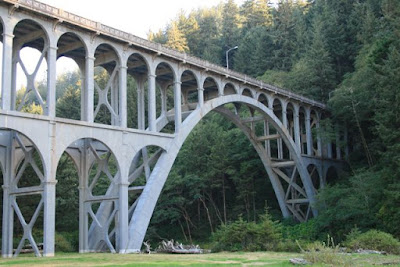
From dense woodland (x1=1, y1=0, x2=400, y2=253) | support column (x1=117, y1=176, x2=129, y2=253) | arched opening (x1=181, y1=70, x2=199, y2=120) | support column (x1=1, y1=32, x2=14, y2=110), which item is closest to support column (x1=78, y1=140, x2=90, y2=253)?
support column (x1=117, y1=176, x2=129, y2=253)

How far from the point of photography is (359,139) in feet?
154

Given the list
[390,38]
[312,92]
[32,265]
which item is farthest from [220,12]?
[32,265]

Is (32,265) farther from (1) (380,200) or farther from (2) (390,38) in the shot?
(2) (390,38)

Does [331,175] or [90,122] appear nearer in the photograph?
[90,122]

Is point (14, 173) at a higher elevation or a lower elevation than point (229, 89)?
lower

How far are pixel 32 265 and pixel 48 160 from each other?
A: 654 cm

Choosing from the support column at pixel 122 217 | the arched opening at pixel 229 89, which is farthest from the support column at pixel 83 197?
the arched opening at pixel 229 89

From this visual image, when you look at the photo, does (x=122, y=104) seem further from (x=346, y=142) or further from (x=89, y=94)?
(x=346, y=142)

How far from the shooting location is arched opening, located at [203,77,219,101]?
36438mm

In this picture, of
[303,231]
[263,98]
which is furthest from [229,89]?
[303,231]

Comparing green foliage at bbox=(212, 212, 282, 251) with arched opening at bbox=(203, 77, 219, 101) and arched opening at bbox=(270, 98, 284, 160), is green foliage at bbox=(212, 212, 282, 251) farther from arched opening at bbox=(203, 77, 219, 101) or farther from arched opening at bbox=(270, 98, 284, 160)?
arched opening at bbox=(270, 98, 284, 160)

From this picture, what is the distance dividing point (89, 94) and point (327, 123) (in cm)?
2631

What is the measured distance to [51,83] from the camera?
22.8 meters

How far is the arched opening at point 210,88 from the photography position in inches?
1435
